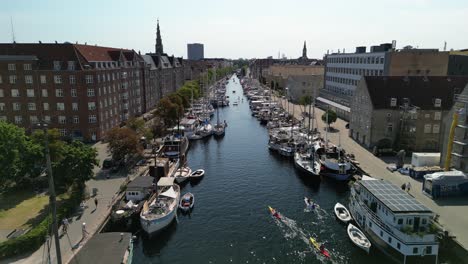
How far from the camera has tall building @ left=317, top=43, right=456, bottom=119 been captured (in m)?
92.2

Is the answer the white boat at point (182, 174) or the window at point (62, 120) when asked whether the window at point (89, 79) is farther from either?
the white boat at point (182, 174)

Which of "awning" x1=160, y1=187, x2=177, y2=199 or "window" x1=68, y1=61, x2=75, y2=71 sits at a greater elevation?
"window" x1=68, y1=61, x2=75, y2=71

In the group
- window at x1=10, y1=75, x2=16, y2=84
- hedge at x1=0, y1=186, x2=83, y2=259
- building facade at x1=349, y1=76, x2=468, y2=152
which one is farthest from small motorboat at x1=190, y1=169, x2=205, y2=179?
window at x1=10, y1=75, x2=16, y2=84

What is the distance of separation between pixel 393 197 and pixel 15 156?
49.6m

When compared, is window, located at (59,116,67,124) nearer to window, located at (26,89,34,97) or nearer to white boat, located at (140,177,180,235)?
window, located at (26,89,34,97)

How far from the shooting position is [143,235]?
44375 millimetres

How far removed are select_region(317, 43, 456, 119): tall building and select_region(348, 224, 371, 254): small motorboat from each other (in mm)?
61536

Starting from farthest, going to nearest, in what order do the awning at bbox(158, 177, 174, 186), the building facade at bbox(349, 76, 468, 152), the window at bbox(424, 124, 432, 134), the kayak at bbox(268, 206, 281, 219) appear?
the window at bbox(424, 124, 432, 134) → the building facade at bbox(349, 76, 468, 152) → the awning at bbox(158, 177, 174, 186) → the kayak at bbox(268, 206, 281, 219)

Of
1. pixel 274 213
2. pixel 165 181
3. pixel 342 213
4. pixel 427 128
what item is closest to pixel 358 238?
pixel 342 213

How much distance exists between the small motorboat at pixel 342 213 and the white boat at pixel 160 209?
2298 cm

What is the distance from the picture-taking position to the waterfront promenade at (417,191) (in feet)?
135

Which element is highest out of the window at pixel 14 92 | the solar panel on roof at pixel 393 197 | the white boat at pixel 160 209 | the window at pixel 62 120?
the window at pixel 14 92

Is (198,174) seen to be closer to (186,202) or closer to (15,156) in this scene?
(186,202)

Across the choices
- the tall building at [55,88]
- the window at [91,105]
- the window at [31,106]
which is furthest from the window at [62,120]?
the window at [31,106]
